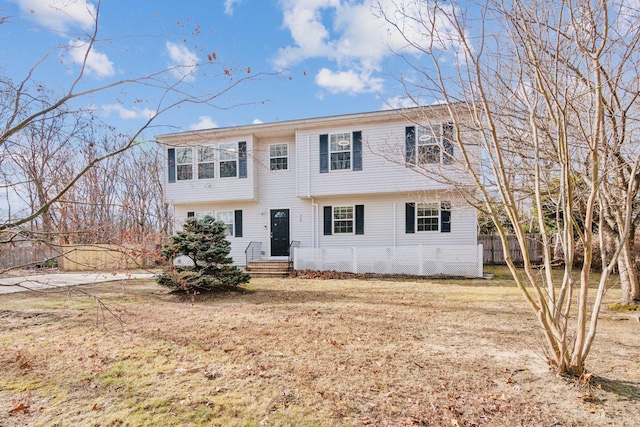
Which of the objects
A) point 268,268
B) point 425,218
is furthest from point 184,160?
point 425,218

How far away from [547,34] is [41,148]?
5.41 meters

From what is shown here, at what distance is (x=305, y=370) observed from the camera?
11.6 ft

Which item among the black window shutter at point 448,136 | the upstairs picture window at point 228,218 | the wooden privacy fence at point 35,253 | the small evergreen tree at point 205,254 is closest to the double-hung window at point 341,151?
the black window shutter at point 448,136

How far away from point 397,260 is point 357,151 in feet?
13.5

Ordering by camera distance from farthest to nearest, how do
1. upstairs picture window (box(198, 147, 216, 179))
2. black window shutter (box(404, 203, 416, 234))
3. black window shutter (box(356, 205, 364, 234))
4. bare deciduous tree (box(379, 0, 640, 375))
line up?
1. upstairs picture window (box(198, 147, 216, 179))
2. black window shutter (box(356, 205, 364, 234))
3. black window shutter (box(404, 203, 416, 234))
4. bare deciduous tree (box(379, 0, 640, 375))

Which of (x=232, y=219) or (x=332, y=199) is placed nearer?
(x=332, y=199)

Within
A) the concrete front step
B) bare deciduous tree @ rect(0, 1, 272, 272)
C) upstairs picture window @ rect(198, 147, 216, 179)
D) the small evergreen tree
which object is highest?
upstairs picture window @ rect(198, 147, 216, 179)

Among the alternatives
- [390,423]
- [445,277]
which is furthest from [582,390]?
[445,277]

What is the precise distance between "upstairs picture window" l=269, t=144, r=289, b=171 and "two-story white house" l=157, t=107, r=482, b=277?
0.04 metres

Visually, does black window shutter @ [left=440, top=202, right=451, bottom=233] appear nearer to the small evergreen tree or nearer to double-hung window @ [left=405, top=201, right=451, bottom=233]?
double-hung window @ [left=405, top=201, right=451, bottom=233]

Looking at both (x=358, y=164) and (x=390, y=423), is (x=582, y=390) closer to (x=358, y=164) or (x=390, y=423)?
(x=390, y=423)

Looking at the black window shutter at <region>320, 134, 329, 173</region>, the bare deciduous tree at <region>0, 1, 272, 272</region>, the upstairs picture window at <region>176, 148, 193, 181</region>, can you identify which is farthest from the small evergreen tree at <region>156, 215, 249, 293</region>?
the upstairs picture window at <region>176, 148, 193, 181</region>

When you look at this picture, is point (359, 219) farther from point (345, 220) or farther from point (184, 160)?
point (184, 160)

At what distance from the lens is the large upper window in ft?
42.0
